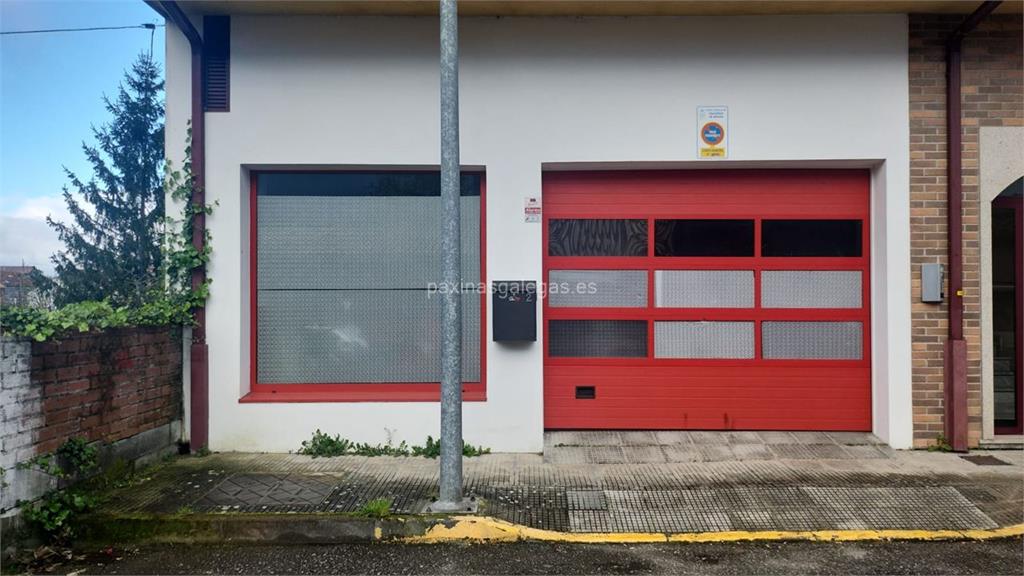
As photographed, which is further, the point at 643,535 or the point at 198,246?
the point at 198,246

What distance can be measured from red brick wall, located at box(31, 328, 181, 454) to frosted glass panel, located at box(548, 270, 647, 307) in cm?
389

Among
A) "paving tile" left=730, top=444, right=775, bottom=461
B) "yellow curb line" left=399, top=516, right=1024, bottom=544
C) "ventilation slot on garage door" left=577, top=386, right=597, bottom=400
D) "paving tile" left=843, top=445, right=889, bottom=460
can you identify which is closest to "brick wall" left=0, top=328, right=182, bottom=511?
"yellow curb line" left=399, top=516, right=1024, bottom=544

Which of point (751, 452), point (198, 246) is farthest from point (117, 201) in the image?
point (751, 452)

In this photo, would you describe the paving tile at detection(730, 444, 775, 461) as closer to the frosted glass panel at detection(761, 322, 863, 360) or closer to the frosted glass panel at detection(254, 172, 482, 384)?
the frosted glass panel at detection(761, 322, 863, 360)

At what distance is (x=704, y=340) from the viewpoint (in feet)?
21.1

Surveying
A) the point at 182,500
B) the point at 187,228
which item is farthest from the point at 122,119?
the point at 182,500

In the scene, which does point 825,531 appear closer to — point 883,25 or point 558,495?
point 558,495

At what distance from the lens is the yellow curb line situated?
421 centimetres

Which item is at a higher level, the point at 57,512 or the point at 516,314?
the point at 516,314

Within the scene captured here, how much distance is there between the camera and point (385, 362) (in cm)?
644

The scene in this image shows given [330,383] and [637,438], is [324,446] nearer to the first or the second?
[330,383]

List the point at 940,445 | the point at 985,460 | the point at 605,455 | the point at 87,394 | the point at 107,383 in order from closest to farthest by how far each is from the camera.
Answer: the point at 87,394 → the point at 107,383 → the point at 985,460 → the point at 605,455 → the point at 940,445

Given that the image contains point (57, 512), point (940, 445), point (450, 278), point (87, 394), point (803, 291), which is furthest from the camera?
point (803, 291)

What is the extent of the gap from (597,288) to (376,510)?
3269 mm
